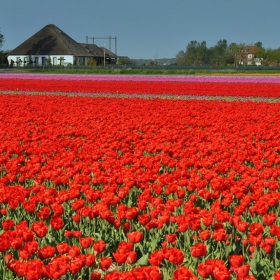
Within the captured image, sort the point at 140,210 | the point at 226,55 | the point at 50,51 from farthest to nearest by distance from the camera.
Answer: the point at 226,55
the point at 50,51
the point at 140,210

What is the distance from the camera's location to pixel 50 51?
A: 88.8 m

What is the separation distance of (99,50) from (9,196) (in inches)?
4060

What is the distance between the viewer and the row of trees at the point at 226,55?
403 feet

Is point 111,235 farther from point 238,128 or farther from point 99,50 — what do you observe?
point 99,50

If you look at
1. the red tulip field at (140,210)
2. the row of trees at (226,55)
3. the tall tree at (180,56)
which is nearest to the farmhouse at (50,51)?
the row of trees at (226,55)

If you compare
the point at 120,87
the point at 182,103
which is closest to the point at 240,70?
the point at 120,87

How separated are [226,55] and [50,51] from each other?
6265cm

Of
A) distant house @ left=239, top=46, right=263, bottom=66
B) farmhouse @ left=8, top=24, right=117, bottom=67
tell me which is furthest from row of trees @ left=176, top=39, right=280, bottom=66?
farmhouse @ left=8, top=24, right=117, bottom=67

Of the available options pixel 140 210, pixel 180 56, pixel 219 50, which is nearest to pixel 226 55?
pixel 219 50

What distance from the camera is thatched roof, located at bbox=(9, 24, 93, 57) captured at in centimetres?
8881

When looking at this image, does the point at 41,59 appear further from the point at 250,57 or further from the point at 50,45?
the point at 250,57

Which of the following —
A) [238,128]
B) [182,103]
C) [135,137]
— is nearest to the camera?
[135,137]

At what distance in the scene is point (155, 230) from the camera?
16.3 feet

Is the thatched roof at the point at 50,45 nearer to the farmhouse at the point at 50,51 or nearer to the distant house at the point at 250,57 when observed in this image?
the farmhouse at the point at 50,51
